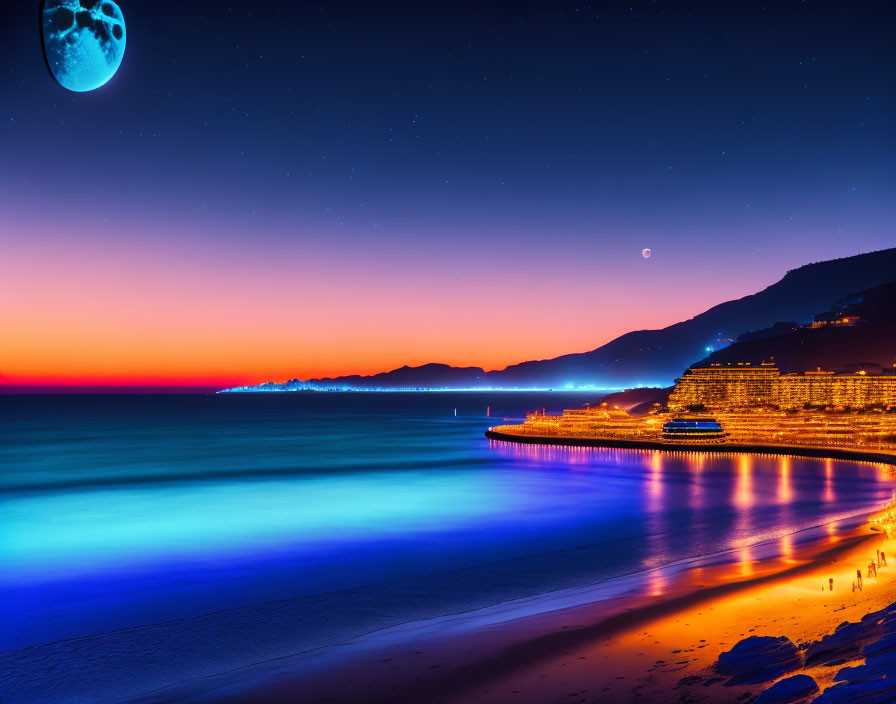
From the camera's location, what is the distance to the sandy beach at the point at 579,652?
1015cm

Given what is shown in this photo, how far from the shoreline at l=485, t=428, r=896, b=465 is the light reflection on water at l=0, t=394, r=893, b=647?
240cm

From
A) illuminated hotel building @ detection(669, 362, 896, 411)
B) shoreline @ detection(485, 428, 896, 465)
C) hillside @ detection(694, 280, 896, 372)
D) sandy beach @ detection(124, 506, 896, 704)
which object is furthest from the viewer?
hillside @ detection(694, 280, 896, 372)

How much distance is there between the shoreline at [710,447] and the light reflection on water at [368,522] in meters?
2.40

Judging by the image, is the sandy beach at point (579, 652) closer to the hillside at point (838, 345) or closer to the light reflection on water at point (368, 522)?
the light reflection on water at point (368, 522)

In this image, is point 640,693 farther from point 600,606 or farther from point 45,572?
point 45,572

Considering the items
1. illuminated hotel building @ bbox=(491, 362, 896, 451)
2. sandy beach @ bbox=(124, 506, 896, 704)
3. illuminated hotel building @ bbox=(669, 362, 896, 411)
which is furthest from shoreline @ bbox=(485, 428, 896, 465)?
illuminated hotel building @ bbox=(669, 362, 896, 411)

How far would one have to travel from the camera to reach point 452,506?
36.2 m

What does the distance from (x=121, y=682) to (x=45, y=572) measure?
11587mm

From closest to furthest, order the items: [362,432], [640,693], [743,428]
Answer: [640,693] → [743,428] → [362,432]

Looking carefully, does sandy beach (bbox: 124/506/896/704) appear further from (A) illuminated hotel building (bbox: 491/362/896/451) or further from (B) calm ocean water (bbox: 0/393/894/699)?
(A) illuminated hotel building (bbox: 491/362/896/451)

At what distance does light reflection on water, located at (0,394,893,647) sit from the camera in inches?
756

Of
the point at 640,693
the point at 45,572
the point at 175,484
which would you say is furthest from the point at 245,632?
the point at 175,484

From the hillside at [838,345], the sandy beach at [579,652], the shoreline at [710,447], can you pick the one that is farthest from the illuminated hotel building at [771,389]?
the sandy beach at [579,652]

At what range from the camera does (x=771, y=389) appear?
16025 centimetres
